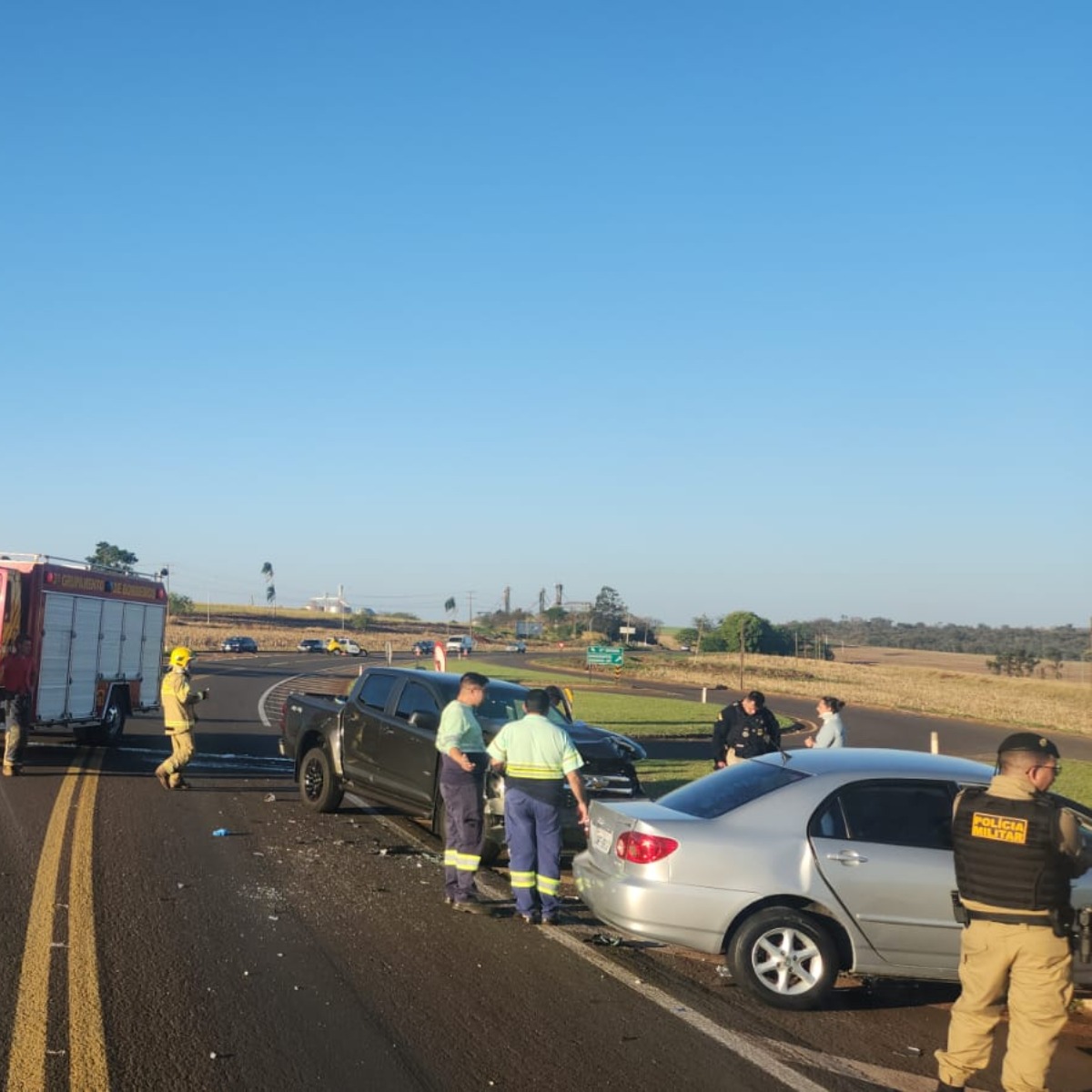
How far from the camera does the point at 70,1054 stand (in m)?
5.41

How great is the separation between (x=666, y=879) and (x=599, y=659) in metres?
37.5

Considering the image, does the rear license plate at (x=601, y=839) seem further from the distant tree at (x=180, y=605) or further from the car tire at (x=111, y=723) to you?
the distant tree at (x=180, y=605)

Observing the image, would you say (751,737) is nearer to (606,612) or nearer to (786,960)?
(786,960)

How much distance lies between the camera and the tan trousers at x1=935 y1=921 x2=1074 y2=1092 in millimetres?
4992

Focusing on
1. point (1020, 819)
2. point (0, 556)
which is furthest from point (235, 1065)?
point (0, 556)

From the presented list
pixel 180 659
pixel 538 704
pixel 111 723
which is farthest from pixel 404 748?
pixel 111 723

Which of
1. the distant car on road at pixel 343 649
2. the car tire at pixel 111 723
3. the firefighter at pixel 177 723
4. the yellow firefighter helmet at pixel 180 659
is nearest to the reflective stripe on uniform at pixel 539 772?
the firefighter at pixel 177 723

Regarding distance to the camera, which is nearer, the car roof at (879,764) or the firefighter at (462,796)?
the car roof at (879,764)

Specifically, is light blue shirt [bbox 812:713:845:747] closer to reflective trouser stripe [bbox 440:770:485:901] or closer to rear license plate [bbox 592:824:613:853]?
reflective trouser stripe [bbox 440:770:485:901]

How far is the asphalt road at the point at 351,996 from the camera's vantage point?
216 inches

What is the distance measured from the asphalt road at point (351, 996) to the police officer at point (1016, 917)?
615mm

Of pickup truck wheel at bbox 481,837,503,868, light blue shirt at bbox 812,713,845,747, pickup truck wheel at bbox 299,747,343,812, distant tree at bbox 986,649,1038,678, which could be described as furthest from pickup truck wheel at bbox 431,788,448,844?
distant tree at bbox 986,649,1038,678

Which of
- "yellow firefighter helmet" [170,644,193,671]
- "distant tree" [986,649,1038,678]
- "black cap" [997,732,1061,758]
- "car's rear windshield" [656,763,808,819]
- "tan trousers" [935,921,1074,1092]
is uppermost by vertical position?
"black cap" [997,732,1061,758]

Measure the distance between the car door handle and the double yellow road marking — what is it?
400 cm
